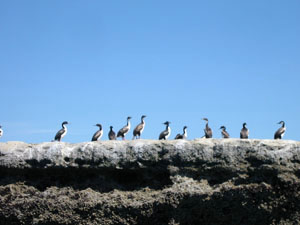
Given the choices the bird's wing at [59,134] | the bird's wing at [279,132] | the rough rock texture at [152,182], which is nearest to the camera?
the rough rock texture at [152,182]

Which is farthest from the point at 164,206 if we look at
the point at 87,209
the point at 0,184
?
the point at 0,184

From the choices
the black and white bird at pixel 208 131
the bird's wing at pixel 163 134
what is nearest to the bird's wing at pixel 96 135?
the bird's wing at pixel 163 134

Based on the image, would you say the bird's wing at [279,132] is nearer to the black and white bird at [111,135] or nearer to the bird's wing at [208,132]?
the bird's wing at [208,132]

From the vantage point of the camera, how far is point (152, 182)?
14.8 metres

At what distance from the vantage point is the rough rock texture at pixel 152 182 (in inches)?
535

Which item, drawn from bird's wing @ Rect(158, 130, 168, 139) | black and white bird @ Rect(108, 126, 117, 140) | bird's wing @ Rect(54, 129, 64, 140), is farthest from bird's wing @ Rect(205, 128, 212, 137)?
bird's wing @ Rect(54, 129, 64, 140)

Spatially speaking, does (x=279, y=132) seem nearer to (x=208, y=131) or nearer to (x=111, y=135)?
(x=208, y=131)

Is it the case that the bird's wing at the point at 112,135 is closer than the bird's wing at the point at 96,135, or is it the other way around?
the bird's wing at the point at 96,135

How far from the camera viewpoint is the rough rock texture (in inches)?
535

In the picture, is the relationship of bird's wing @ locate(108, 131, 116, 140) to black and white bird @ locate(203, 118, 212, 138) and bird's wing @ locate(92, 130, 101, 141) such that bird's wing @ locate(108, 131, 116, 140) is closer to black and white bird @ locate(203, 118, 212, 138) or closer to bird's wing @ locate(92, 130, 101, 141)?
bird's wing @ locate(92, 130, 101, 141)

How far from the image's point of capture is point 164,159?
1466 cm

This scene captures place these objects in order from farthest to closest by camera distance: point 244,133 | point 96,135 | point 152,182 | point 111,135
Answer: point 111,135 < point 244,133 < point 96,135 < point 152,182

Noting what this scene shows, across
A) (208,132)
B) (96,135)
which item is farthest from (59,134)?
(208,132)

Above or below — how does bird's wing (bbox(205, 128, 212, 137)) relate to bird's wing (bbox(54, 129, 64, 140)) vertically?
above
